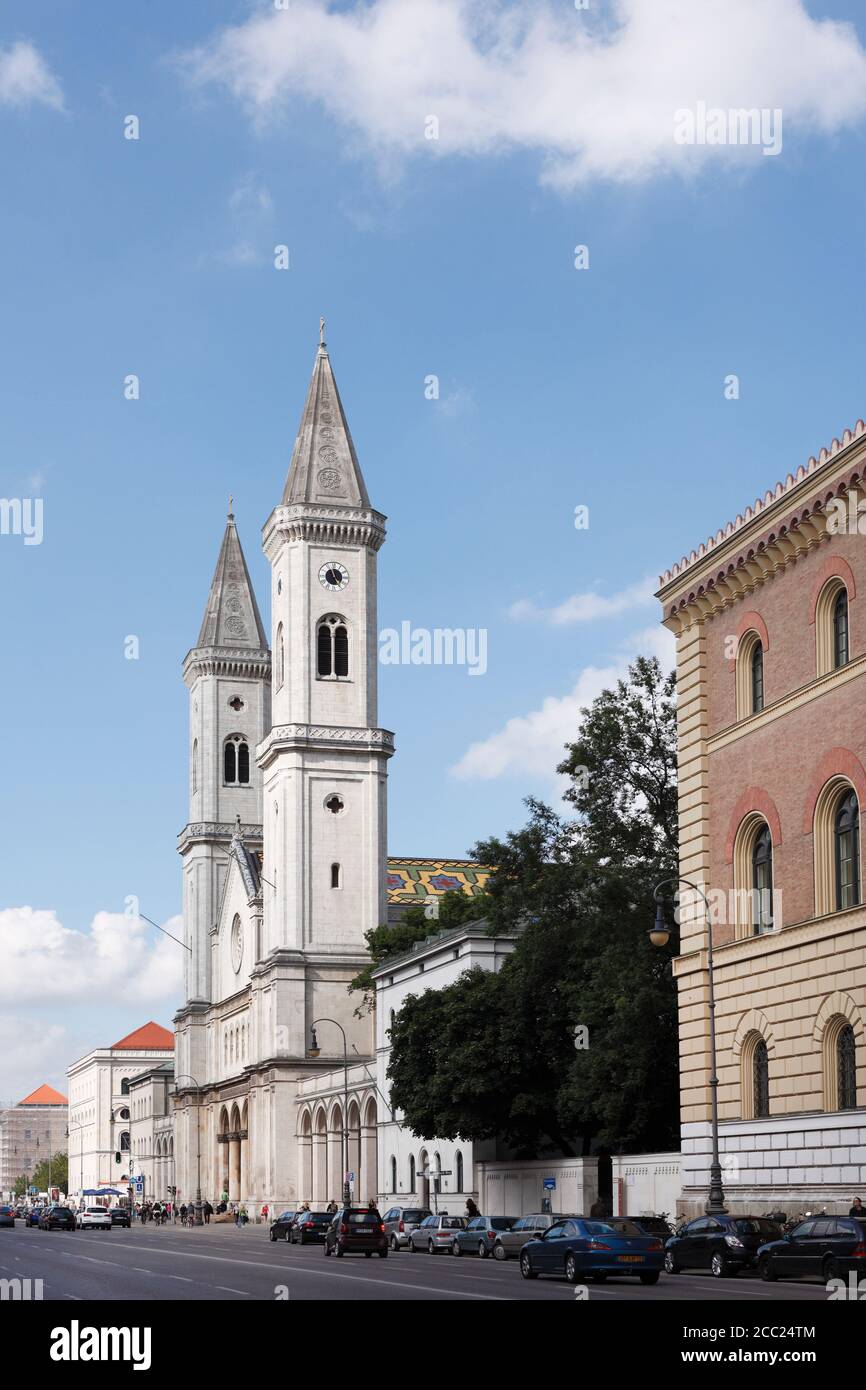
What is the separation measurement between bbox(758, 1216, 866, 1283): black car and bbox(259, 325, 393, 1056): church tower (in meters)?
72.6

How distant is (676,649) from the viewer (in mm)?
50188

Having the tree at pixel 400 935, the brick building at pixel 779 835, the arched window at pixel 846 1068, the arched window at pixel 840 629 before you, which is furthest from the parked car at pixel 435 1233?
the tree at pixel 400 935

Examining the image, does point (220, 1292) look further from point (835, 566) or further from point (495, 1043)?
point (495, 1043)

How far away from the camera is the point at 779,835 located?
4384cm

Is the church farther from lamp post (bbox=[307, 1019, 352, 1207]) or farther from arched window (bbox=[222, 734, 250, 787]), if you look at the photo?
arched window (bbox=[222, 734, 250, 787])

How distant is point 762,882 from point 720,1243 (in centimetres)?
1025

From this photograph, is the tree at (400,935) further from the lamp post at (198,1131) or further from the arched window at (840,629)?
the arched window at (840,629)

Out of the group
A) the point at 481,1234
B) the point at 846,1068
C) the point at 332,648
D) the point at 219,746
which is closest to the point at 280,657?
the point at 332,648

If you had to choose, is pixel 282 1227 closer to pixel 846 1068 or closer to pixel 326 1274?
pixel 326 1274

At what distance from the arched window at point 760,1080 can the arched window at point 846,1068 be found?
3015 mm

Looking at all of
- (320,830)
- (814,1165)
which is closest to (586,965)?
(814,1165)

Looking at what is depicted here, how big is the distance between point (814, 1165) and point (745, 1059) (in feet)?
14.1

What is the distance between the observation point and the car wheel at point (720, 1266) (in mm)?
36750

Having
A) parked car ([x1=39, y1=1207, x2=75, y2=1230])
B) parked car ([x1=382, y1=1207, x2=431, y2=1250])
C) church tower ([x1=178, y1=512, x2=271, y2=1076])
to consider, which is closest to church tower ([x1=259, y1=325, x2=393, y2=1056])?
parked car ([x1=39, y1=1207, x2=75, y2=1230])
